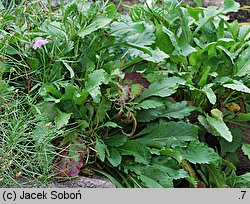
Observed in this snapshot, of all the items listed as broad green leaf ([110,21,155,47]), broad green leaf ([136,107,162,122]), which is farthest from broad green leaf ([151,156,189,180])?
broad green leaf ([110,21,155,47])

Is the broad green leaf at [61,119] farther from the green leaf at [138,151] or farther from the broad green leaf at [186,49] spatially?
the broad green leaf at [186,49]

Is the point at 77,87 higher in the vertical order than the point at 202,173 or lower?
higher

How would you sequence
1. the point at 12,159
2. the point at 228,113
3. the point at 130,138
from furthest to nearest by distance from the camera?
1. the point at 228,113
2. the point at 130,138
3. the point at 12,159

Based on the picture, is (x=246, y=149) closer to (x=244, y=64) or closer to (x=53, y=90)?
(x=244, y=64)

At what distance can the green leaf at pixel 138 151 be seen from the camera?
2561 millimetres

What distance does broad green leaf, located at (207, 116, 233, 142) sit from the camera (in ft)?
8.77

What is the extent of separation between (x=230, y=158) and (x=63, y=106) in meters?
1.11

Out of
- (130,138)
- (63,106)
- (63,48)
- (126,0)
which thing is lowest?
(126,0)

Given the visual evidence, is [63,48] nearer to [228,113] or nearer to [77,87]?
[77,87]

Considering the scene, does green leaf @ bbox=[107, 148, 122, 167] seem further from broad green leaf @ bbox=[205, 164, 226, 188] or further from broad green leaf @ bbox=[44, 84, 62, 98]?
broad green leaf @ bbox=[205, 164, 226, 188]

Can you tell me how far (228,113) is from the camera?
298 centimetres

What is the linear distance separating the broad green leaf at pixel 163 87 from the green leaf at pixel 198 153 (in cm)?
31

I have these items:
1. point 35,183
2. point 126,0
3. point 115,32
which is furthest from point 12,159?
point 126,0

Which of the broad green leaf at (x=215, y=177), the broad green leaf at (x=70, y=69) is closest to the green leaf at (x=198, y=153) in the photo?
the broad green leaf at (x=215, y=177)
